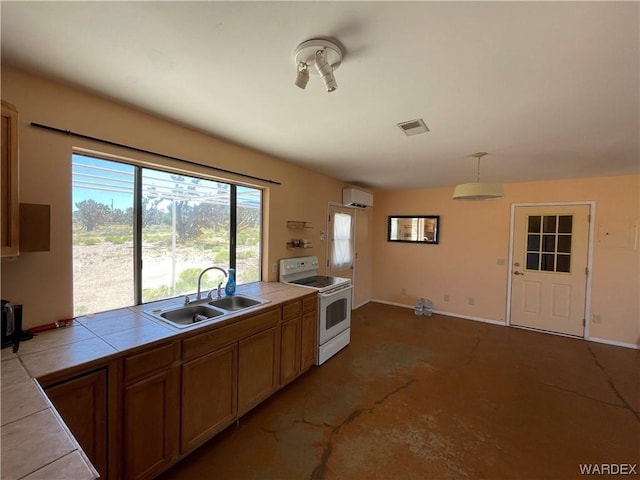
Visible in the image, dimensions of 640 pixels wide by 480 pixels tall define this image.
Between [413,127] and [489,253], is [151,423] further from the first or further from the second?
[489,253]

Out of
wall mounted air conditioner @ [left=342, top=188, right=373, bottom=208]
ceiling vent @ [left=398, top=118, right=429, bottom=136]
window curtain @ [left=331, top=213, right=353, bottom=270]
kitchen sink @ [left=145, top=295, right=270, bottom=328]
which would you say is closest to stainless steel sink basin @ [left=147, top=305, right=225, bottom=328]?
kitchen sink @ [left=145, top=295, right=270, bottom=328]

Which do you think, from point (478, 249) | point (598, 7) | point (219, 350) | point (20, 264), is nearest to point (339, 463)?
point (219, 350)

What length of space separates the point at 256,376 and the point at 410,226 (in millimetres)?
4049

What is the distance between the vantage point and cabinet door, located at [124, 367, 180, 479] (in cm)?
144

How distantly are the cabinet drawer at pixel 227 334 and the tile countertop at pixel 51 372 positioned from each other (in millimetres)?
67

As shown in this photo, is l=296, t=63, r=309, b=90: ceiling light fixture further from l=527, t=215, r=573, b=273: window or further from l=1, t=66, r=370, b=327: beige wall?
l=527, t=215, r=573, b=273: window

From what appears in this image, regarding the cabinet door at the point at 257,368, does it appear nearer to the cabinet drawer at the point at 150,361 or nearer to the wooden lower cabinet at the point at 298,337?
the wooden lower cabinet at the point at 298,337

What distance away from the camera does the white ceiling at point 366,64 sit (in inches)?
41.8

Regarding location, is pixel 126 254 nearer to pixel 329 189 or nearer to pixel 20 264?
pixel 20 264

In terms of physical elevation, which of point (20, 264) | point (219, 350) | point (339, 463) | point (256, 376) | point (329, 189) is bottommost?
point (339, 463)

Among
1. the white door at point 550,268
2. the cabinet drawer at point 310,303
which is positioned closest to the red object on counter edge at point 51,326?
the cabinet drawer at point 310,303

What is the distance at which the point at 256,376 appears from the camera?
2.18 meters

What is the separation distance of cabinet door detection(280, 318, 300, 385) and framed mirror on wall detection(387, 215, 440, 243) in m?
3.39

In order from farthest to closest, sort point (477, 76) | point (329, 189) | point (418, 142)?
point (329, 189)
point (418, 142)
point (477, 76)
